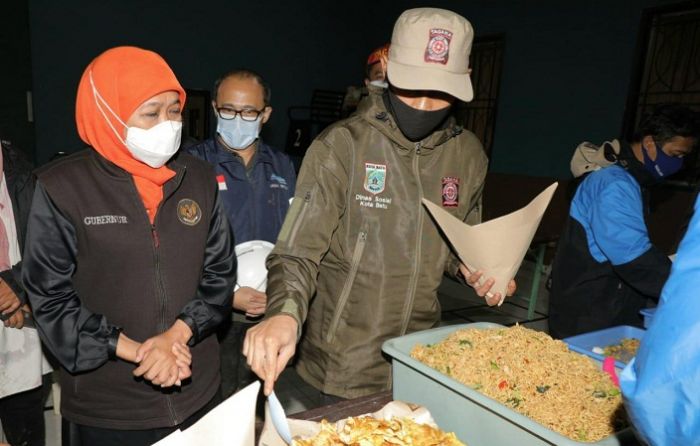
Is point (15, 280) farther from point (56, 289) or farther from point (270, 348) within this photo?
point (270, 348)

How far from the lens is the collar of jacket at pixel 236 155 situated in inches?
87.7

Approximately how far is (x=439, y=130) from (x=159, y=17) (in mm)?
7103

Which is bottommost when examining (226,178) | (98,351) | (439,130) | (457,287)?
(457,287)

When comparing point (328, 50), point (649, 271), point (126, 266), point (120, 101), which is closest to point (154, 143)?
point (120, 101)

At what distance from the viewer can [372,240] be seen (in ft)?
4.54

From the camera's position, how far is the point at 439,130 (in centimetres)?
145

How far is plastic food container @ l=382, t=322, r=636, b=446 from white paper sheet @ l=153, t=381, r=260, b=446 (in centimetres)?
41

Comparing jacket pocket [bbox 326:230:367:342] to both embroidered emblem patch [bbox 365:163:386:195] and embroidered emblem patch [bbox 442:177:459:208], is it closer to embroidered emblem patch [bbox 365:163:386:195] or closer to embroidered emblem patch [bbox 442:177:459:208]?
embroidered emblem patch [bbox 365:163:386:195]

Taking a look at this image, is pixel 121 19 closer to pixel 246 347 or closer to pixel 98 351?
pixel 98 351

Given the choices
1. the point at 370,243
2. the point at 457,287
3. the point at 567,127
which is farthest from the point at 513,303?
the point at 370,243

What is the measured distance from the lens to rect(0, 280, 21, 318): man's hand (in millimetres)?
1764

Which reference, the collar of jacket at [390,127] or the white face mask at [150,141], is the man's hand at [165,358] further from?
the collar of jacket at [390,127]

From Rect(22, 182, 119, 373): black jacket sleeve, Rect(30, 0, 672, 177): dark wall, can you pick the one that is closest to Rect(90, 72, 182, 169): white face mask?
Rect(22, 182, 119, 373): black jacket sleeve

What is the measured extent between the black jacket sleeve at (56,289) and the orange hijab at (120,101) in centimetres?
21
